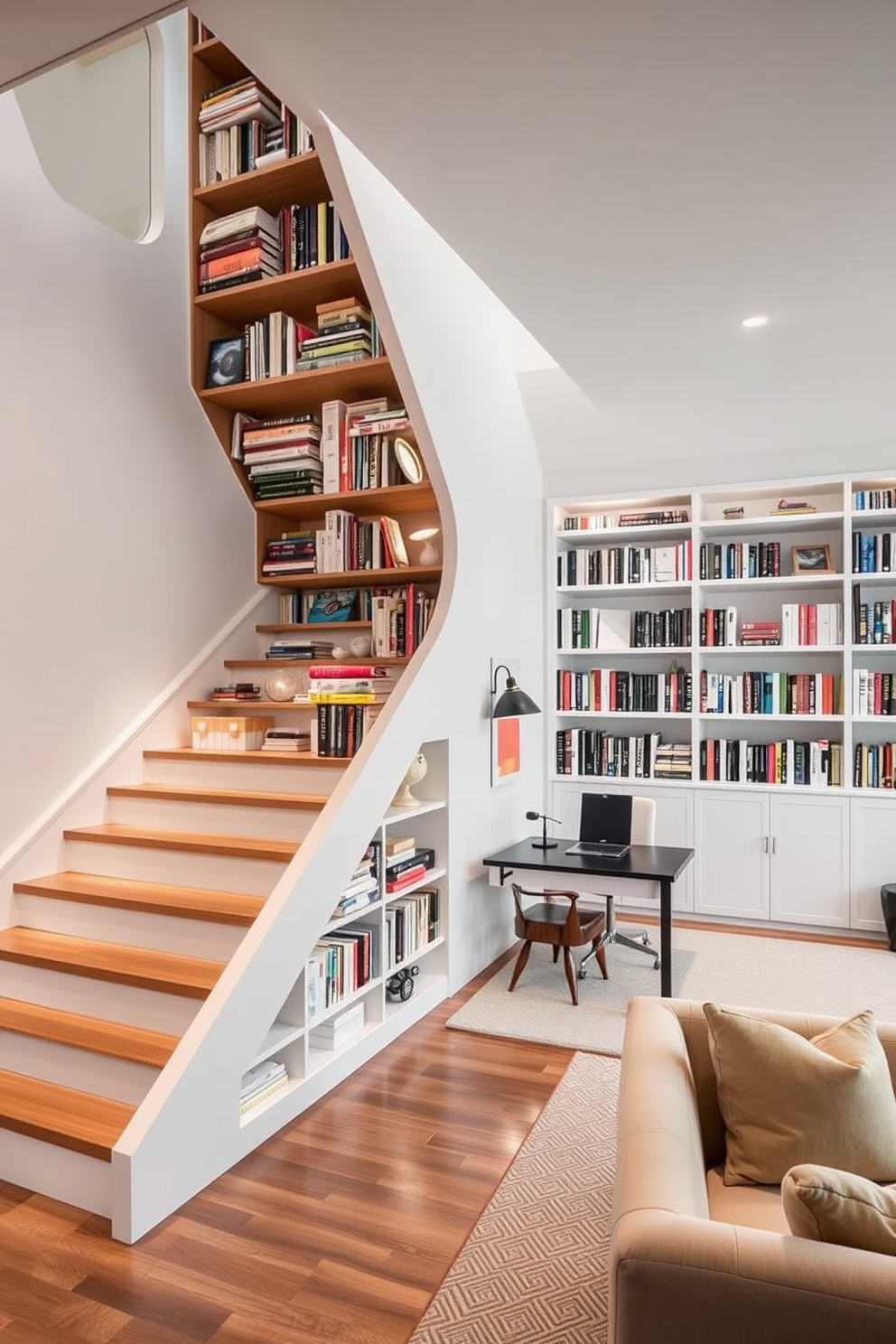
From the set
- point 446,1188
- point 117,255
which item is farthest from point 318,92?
point 446,1188

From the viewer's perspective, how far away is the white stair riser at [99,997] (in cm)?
250

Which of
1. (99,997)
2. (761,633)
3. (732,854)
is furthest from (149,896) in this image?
(761,633)

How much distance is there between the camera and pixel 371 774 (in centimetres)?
297

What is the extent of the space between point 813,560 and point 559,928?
8.92 feet

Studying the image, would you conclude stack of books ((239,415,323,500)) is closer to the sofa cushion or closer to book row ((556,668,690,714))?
book row ((556,668,690,714))

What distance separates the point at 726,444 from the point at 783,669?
140 cm

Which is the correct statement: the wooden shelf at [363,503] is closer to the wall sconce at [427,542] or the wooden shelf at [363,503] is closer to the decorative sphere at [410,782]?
the wall sconce at [427,542]

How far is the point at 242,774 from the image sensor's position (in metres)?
3.42

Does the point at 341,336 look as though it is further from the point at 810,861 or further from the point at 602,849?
the point at 810,861

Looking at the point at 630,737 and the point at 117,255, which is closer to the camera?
the point at 117,255

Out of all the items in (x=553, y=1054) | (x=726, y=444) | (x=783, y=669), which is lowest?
(x=553, y=1054)

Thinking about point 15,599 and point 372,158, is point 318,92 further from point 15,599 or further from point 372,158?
point 15,599

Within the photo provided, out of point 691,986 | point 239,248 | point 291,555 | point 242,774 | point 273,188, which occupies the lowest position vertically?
point 691,986

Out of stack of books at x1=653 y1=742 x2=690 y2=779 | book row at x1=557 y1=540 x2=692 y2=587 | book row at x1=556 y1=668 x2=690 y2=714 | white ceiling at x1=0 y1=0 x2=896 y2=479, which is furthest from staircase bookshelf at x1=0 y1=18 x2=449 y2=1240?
stack of books at x1=653 y1=742 x2=690 y2=779
